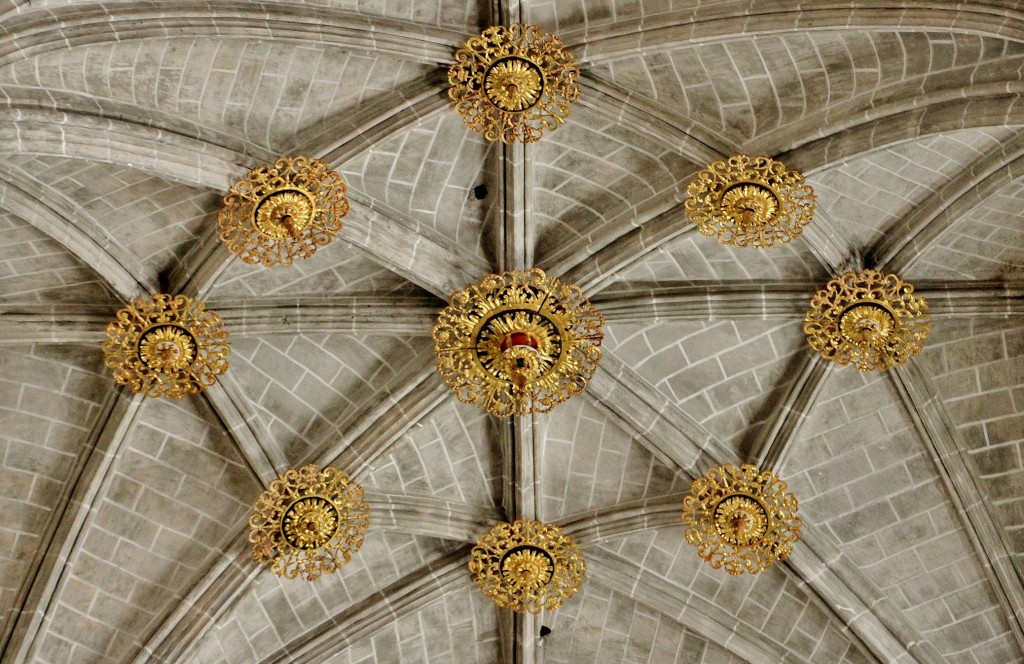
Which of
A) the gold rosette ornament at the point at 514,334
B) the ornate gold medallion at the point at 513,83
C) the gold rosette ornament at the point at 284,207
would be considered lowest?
the gold rosette ornament at the point at 514,334

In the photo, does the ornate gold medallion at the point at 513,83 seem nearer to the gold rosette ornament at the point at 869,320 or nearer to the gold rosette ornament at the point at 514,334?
the gold rosette ornament at the point at 514,334

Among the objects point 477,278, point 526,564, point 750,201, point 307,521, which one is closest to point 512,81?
point 477,278

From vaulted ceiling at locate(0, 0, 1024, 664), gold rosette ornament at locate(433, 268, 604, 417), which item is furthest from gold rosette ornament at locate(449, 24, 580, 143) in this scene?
gold rosette ornament at locate(433, 268, 604, 417)

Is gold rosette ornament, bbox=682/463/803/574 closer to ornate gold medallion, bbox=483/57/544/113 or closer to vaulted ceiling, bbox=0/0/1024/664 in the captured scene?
vaulted ceiling, bbox=0/0/1024/664

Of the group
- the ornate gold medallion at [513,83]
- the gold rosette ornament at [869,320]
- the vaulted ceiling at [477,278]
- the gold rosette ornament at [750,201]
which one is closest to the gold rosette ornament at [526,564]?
the vaulted ceiling at [477,278]

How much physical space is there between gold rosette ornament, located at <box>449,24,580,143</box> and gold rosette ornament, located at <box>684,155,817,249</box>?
1.40m

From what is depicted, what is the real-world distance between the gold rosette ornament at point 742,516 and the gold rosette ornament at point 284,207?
175 inches

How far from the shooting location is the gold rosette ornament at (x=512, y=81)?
44.3 ft

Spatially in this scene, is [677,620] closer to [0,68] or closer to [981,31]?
[981,31]

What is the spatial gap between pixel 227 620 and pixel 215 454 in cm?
160

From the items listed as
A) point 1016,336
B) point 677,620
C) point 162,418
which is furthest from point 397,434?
point 1016,336

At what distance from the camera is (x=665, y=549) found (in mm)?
16359

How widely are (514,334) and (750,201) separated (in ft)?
7.69

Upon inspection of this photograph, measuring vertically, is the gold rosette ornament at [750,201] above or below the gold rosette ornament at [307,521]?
above
